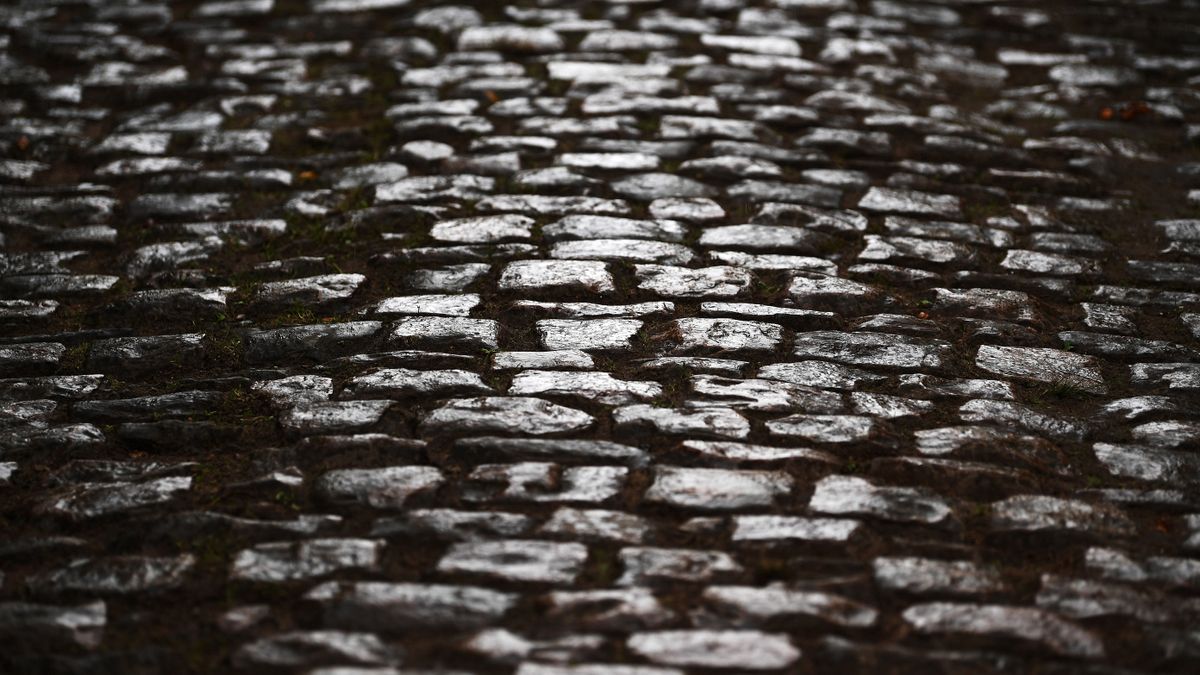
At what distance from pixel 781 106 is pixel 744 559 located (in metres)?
2.74

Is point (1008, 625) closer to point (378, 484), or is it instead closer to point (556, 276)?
point (378, 484)

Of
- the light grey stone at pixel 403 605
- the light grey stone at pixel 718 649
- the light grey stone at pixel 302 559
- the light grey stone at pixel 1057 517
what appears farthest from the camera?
the light grey stone at pixel 1057 517

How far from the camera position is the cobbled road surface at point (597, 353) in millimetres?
2188

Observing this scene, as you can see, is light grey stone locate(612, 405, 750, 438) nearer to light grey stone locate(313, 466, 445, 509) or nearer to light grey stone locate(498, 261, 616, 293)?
light grey stone locate(313, 466, 445, 509)

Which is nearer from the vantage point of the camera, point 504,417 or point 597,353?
point 504,417

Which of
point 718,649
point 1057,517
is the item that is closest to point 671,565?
point 718,649

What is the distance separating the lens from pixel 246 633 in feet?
7.01

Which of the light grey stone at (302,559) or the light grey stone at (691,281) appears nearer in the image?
the light grey stone at (302,559)

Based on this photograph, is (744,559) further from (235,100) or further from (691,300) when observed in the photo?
(235,100)

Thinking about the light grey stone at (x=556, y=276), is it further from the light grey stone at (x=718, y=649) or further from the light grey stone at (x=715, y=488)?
the light grey stone at (x=718, y=649)

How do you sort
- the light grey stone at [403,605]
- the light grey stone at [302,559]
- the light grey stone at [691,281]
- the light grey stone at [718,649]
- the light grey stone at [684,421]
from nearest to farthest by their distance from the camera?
the light grey stone at [718,649] → the light grey stone at [403,605] → the light grey stone at [302,559] → the light grey stone at [684,421] → the light grey stone at [691,281]

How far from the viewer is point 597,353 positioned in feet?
9.93

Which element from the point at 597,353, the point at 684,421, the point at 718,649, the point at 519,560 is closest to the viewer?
the point at 718,649

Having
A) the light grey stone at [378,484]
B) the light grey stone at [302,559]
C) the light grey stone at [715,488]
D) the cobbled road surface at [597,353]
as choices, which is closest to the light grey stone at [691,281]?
the cobbled road surface at [597,353]
